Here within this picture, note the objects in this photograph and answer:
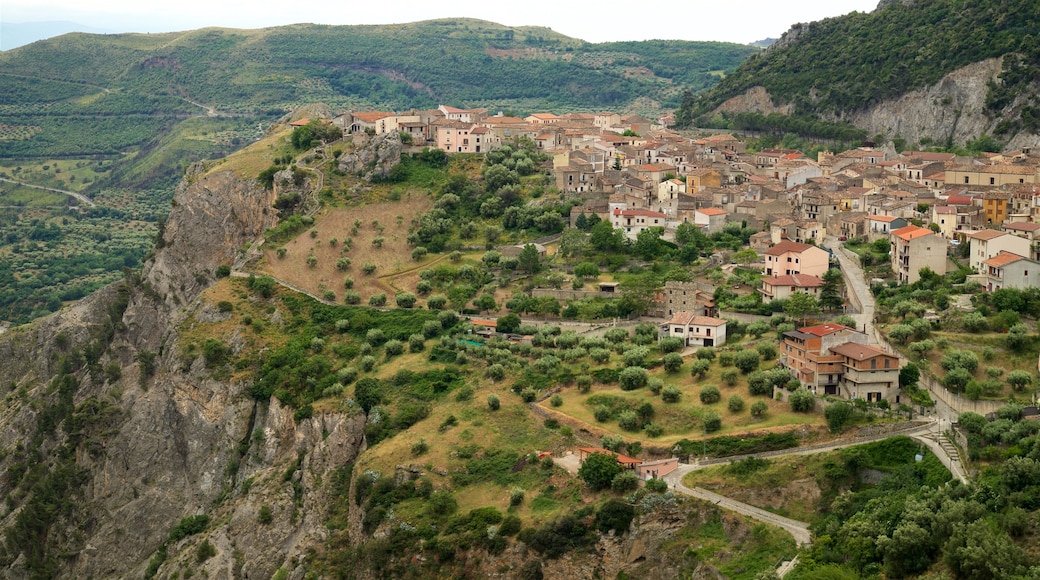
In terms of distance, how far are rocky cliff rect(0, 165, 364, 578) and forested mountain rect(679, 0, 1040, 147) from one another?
178 feet

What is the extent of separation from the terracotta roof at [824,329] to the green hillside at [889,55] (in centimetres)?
4711

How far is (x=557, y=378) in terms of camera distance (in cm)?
5556

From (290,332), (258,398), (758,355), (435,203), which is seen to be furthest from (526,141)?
(758,355)

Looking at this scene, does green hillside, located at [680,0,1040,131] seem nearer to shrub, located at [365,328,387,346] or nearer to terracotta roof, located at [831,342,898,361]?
terracotta roof, located at [831,342,898,361]

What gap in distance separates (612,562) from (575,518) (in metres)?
2.33

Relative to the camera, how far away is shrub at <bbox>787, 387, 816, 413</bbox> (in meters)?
46.2

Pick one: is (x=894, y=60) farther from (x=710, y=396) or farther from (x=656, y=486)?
(x=656, y=486)

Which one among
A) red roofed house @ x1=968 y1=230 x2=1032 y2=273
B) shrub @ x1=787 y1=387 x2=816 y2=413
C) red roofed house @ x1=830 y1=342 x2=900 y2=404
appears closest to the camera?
red roofed house @ x1=830 y1=342 x2=900 y2=404

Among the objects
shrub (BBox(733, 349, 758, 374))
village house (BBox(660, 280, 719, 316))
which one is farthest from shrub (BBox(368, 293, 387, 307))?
shrub (BBox(733, 349, 758, 374))

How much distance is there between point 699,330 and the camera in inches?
2213

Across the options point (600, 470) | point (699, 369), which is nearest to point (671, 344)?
point (699, 369)

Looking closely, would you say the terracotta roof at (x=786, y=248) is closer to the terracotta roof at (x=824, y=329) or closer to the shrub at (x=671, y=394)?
the terracotta roof at (x=824, y=329)

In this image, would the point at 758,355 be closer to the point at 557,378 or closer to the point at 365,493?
the point at 557,378

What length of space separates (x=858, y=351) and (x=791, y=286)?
11.5 m
